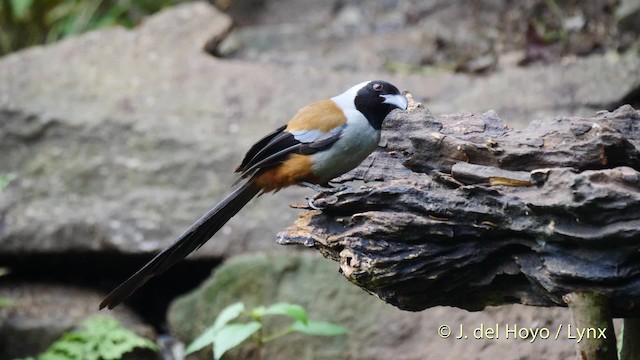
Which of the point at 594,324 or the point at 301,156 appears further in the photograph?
the point at 301,156

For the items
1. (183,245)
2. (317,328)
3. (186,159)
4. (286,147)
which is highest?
(286,147)

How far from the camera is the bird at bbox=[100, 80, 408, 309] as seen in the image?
365cm

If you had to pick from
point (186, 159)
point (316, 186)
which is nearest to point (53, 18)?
point (186, 159)

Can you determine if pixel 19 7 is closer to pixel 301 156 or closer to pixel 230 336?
pixel 230 336

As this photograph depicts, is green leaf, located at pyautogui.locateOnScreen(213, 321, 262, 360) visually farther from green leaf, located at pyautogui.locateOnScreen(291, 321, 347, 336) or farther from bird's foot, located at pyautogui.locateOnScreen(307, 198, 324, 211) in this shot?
bird's foot, located at pyautogui.locateOnScreen(307, 198, 324, 211)

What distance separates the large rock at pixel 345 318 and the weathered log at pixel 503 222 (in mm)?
1536

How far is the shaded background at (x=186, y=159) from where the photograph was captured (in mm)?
5168

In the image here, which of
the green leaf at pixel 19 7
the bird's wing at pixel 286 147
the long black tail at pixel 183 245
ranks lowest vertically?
the green leaf at pixel 19 7

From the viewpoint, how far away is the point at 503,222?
110 inches

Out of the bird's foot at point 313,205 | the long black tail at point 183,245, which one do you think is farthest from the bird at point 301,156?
the bird's foot at point 313,205

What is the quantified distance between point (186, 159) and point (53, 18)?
3611mm

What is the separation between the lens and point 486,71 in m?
7.33

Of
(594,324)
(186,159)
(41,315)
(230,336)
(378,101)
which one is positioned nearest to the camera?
(594,324)

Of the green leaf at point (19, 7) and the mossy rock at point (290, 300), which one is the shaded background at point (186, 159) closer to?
the mossy rock at point (290, 300)
